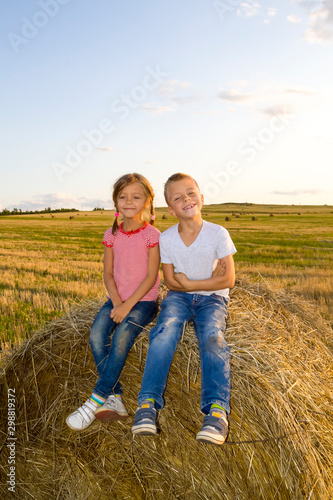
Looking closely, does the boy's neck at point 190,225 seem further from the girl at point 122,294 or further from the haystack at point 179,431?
the haystack at point 179,431

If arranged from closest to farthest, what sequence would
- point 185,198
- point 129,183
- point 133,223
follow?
point 185,198, point 129,183, point 133,223

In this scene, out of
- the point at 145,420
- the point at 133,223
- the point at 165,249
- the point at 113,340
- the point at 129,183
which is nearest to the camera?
the point at 145,420

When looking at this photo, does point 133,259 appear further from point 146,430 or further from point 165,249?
point 146,430

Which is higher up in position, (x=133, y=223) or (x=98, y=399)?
(x=133, y=223)

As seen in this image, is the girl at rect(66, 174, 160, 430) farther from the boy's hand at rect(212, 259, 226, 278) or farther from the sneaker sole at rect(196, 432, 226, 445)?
the sneaker sole at rect(196, 432, 226, 445)

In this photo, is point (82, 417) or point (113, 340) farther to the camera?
point (113, 340)

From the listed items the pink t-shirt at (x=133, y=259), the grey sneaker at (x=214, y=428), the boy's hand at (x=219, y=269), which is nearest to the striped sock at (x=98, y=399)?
the grey sneaker at (x=214, y=428)

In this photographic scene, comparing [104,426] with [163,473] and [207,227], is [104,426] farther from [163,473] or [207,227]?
[207,227]

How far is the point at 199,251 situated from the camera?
3.81 metres

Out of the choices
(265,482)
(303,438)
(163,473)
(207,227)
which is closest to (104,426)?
(163,473)

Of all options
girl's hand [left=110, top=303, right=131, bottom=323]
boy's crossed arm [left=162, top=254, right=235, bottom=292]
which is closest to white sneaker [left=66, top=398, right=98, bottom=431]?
girl's hand [left=110, top=303, right=131, bottom=323]

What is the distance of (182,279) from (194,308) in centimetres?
27

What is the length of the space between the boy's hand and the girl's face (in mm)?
914

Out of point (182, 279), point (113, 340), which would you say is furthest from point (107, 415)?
point (182, 279)
